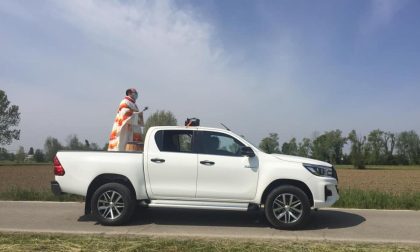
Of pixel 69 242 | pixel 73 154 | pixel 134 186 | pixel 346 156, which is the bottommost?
pixel 69 242

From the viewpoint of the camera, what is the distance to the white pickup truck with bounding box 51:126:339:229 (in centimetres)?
843

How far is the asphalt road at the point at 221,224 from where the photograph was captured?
798 cm

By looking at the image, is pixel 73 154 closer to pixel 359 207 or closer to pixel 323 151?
pixel 359 207

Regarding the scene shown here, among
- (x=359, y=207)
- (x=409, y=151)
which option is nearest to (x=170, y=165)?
(x=359, y=207)

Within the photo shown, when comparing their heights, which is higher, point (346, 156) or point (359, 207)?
point (346, 156)

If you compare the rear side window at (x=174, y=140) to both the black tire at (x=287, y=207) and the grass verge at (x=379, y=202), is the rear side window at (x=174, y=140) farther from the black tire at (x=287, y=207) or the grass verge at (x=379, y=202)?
the grass verge at (x=379, y=202)

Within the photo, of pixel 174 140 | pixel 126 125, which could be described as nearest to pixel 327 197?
pixel 174 140

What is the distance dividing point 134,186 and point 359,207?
592 cm

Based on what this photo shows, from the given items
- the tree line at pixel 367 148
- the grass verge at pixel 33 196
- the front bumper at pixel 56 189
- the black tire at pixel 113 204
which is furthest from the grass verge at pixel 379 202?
the tree line at pixel 367 148

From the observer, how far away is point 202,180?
8.55 meters

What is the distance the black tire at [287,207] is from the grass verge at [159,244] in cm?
101

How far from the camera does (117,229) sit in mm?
8312

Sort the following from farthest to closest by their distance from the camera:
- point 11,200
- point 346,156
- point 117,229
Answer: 1. point 346,156
2. point 11,200
3. point 117,229

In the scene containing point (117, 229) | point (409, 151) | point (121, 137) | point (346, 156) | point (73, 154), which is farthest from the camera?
point (409, 151)
